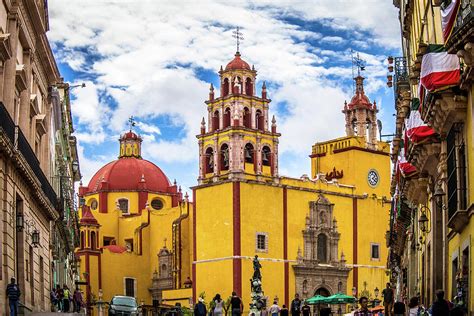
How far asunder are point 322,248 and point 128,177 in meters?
22.3

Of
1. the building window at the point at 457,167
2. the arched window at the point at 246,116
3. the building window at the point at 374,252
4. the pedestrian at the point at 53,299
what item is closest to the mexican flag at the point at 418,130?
the building window at the point at 457,167

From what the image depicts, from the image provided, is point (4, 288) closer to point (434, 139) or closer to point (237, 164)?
point (434, 139)

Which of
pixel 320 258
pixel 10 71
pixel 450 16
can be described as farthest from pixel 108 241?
pixel 450 16

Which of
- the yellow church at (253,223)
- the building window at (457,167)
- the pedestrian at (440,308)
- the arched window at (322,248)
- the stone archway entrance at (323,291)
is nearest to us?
the pedestrian at (440,308)

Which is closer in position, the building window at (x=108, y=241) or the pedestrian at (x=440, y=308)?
the pedestrian at (x=440, y=308)

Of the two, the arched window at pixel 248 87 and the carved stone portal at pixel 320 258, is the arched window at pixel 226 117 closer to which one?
the arched window at pixel 248 87

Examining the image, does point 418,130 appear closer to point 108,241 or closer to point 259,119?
point 259,119

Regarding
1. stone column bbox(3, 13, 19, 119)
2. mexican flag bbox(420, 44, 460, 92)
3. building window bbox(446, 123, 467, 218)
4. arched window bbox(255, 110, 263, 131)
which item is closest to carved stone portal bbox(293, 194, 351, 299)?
arched window bbox(255, 110, 263, 131)

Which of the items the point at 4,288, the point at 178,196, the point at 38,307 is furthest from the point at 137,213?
the point at 4,288

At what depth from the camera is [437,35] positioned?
2088cm

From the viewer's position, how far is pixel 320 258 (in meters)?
73.9

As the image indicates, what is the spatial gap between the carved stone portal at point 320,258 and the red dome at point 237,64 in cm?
1019

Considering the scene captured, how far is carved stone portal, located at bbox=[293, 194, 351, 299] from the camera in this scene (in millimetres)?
71875

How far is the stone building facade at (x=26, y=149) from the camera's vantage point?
844 inches
